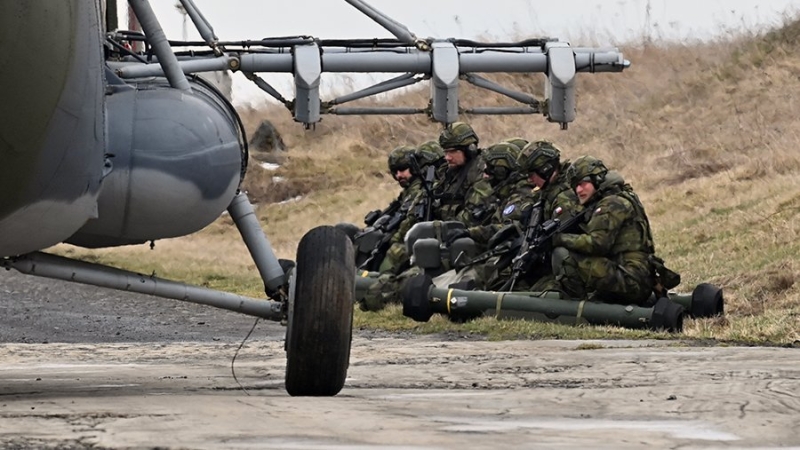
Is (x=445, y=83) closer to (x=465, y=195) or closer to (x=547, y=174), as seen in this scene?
(x=547, y=174)

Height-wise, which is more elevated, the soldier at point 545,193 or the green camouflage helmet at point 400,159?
the green camouflage helmet at point 400,159

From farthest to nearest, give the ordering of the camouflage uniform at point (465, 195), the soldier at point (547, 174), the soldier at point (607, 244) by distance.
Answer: the camouflage uniform at point (465, 195) → the soldier at point (547, 174) → the soldier at point (607, 244)

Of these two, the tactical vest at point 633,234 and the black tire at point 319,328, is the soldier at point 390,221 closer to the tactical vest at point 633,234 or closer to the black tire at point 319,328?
the tactical vest at point 633,234

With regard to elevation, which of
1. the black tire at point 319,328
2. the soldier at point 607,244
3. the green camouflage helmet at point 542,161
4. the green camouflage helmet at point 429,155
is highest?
the green camouflage helmet at point 429,155

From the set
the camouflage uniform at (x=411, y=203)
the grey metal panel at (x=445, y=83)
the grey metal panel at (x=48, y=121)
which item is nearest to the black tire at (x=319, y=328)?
the grey metal panel at (x=48, y=121)

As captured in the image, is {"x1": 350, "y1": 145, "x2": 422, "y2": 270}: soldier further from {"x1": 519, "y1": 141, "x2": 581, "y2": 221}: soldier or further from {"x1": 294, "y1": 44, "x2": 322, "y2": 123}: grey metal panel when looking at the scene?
{"x1": 294, "y1": 44, "x2": 322, "y2": 123}: grey metal panel

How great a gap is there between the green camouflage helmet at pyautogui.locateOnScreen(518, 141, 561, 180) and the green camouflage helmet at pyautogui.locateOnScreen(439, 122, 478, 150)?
1950 mm

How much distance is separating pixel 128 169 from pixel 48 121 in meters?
0.89

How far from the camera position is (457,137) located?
53.5 feet

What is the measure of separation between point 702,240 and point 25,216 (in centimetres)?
1422

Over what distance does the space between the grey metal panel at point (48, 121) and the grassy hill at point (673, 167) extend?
5.78 m

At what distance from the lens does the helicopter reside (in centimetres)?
619

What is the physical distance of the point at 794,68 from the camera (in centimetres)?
3466

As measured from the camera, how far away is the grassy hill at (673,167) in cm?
1658
